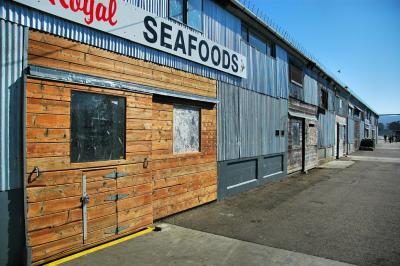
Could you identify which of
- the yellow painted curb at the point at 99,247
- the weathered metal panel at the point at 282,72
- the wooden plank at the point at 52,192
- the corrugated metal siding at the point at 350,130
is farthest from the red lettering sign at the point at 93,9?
the corrugated metal siding at the point at 350,130

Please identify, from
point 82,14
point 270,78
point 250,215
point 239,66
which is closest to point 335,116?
point 270,78

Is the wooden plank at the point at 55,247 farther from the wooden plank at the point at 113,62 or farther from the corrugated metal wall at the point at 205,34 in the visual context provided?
the corrugated metal wall at the point at 205,34

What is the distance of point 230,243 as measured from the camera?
5.38 m

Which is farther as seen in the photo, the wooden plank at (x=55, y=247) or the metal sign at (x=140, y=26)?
the metal sign at (x=140, y=26)

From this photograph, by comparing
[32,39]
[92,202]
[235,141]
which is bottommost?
[92,202]

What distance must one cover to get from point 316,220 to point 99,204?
4.98m

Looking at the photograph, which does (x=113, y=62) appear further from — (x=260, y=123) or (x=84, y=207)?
(x=260, y=123)

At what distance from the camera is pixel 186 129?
756 cm

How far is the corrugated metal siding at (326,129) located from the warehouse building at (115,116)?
1073cm

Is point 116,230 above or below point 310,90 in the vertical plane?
below

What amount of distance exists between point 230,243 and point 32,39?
15.6ft

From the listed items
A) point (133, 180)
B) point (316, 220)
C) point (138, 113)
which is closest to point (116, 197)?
point (133, 180)

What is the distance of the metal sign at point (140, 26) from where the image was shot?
482 cm

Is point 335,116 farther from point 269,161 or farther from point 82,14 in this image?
point 82,14
